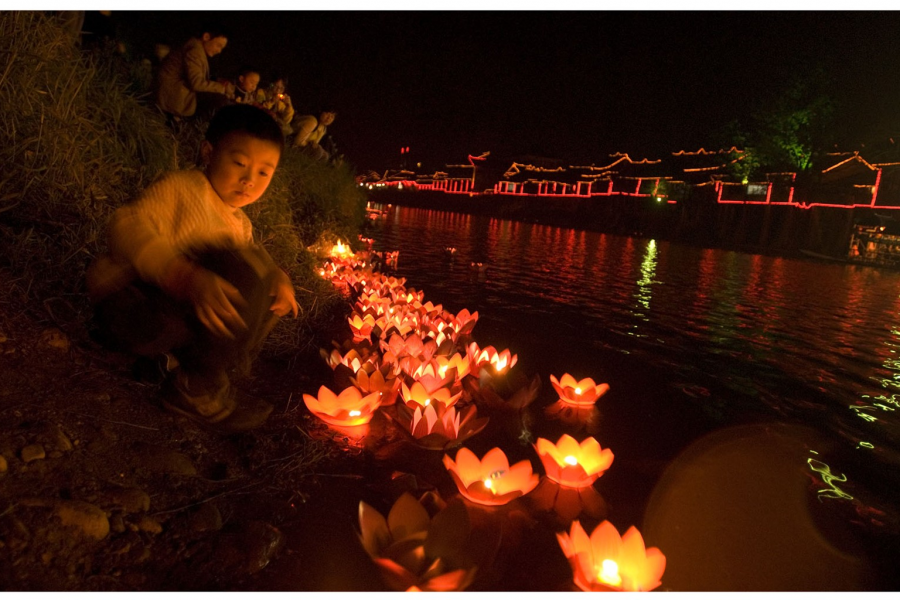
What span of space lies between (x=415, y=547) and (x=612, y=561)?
62cm

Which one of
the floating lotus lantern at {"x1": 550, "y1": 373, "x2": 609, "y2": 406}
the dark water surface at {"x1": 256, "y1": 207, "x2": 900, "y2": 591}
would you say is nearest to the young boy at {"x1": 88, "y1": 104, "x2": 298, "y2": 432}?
the dark water surface at {"x1": 256, "y1": 207, "x2": 900, "y2": 591}

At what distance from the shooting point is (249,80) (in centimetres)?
525

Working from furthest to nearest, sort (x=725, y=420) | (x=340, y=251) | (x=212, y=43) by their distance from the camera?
(x=340, y=251)
(x=212, y=43)
(x=725, y=420)

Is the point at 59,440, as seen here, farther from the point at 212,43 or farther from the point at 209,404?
the point at 212,43

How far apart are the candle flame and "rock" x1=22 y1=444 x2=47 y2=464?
1.80 meters

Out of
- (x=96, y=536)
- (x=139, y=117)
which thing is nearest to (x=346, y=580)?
(x=96, y=536)

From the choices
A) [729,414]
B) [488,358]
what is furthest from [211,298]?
[729,414]

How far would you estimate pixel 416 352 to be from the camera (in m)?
3.01

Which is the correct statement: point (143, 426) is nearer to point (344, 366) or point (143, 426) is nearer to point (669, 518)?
point (344, 366)

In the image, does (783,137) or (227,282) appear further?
(783,137)

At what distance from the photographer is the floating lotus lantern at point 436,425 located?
231 centimetres

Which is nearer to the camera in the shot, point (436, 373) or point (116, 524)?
point (116, 524)

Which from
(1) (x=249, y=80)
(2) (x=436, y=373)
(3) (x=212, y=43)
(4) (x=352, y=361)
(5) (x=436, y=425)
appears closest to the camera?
(5) (x=436, y=425)

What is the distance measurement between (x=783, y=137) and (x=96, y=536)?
90.9ft
